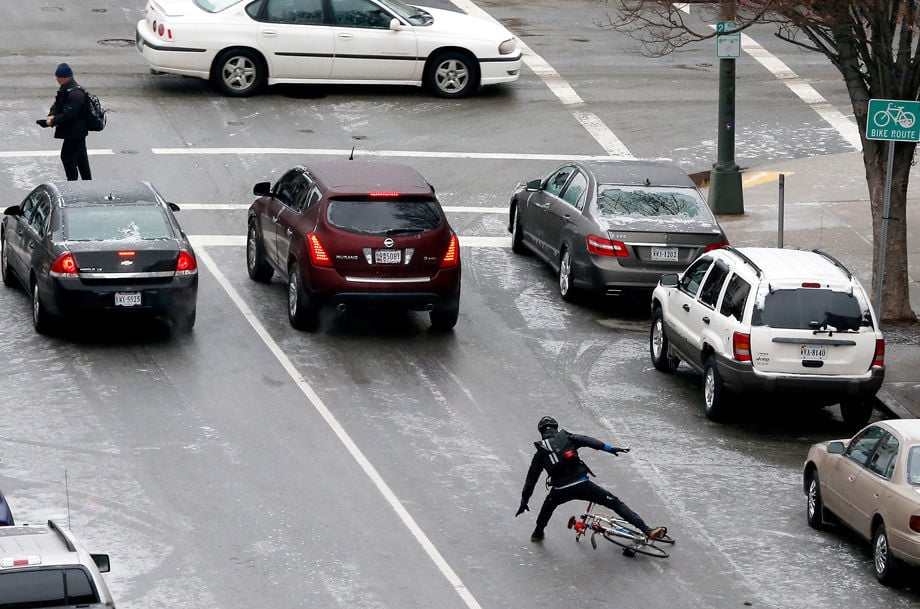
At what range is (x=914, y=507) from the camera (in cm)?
1233

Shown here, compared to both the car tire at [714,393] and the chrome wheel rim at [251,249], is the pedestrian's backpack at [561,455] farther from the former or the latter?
the chrome wheel rim at [251,249]

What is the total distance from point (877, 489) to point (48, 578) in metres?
6.35

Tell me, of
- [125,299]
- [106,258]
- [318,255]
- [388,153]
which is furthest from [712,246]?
[388,153]

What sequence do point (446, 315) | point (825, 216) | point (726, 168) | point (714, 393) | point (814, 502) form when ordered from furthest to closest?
point (825, 216)
point (726, 168)
point (446, 315)
point (714, 393)
point (814, 502)

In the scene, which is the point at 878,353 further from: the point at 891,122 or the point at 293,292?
the point at 293,292

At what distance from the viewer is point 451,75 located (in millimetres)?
28312

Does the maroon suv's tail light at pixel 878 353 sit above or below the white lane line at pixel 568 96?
below

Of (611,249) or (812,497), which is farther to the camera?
(611,249)

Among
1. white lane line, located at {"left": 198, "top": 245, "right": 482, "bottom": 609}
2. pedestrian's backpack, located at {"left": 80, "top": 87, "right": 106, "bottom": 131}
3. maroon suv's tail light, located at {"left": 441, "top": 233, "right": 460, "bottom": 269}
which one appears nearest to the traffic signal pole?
maroon suv's tail light, located at {"left": 441, "top": 233, "right": 460, "bottom": 269}

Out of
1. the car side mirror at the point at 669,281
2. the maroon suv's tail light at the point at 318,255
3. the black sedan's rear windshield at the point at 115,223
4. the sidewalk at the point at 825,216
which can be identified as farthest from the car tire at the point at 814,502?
the black sedan's rear windshield at the point at 115,223

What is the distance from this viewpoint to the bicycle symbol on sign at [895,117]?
59.9 feet

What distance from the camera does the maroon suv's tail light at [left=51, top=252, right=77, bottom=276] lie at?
17.4 m

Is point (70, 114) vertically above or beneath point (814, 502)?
above

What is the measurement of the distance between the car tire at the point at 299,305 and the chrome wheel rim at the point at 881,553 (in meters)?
7.29
